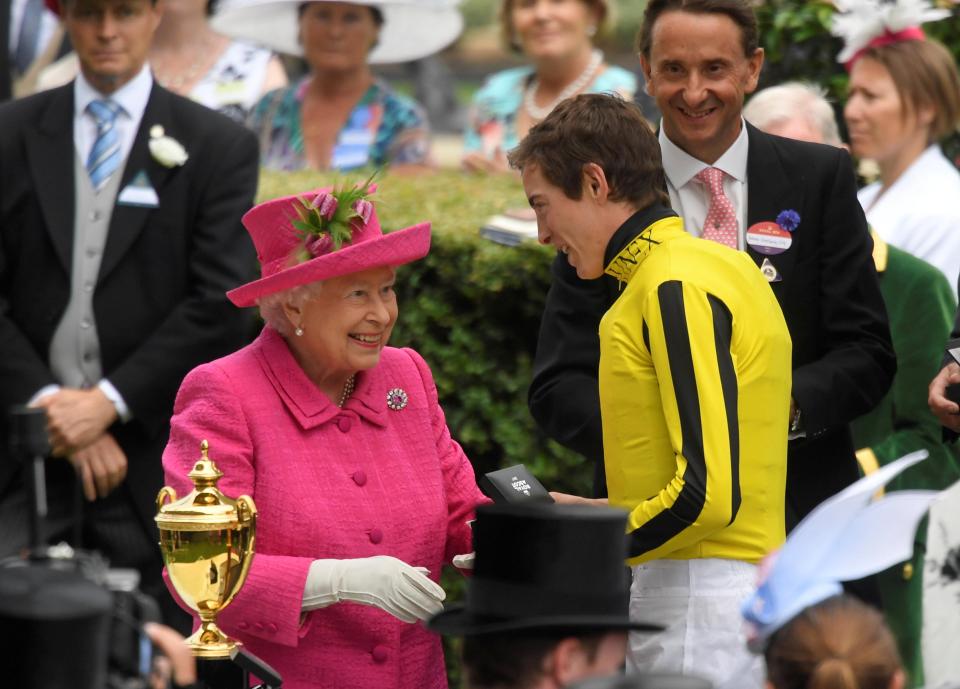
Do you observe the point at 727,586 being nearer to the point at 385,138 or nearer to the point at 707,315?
the point at 707,315

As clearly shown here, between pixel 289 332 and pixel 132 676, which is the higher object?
pixel 289 332

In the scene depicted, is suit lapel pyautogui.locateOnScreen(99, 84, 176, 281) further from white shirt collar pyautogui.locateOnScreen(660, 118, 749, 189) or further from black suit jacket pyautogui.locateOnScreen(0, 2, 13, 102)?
black suit jacket pyautogui.locateOnScreen(0, 2, 13, 102)

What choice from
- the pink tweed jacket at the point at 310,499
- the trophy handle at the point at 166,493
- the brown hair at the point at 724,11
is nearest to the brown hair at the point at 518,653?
the pink tweed jacket at the point at 310,499

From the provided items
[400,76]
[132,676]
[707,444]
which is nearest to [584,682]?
[132,676]

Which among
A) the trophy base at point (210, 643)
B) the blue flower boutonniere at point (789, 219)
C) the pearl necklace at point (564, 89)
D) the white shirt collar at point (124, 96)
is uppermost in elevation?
the pearl necklace at point (564, 89)

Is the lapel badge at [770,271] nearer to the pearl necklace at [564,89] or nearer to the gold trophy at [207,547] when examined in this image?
the gold trophy at [207,547]

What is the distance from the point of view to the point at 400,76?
886 inches

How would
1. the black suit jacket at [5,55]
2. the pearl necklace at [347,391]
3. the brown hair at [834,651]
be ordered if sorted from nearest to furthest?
the brown hair at [834,651] < the pearl necklace at [347,391] < the black suit jacket at [5,55]

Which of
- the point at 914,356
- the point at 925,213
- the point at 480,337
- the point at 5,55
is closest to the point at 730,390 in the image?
the point at 914,356

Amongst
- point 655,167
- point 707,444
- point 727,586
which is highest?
point 655,167

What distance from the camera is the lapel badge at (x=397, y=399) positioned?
432 cm

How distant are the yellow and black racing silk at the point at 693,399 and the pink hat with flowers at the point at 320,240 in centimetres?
A: 52

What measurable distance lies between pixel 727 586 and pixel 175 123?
277 cm

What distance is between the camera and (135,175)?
5.77 metres
